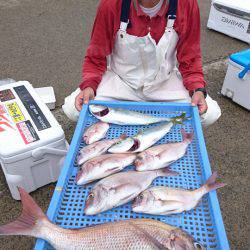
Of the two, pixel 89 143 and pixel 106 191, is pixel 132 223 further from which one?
pixel 89 143

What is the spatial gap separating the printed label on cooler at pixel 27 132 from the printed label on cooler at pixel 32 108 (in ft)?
0.15

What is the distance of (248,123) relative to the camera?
3.04m

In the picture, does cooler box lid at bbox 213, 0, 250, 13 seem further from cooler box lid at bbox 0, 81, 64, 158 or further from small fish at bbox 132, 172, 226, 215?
small fish at bbox 132, 172, 226, 215

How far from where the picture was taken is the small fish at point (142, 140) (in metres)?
1.57

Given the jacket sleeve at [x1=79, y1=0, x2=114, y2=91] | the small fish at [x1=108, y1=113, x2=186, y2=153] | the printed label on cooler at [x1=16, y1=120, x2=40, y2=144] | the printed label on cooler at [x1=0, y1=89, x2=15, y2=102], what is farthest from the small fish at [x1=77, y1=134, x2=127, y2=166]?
the printed label on cooler at [x1=0, y1=89, x2=15, y2=102]

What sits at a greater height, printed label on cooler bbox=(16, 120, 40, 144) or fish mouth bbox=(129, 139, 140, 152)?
fish mouth bbox=(129, 139, 140, 152)

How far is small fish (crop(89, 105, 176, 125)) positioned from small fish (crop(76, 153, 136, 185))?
284 mm

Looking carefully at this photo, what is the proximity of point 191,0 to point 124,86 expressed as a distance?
74cm

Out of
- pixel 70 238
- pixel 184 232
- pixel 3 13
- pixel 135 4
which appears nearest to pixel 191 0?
pixel 135 4

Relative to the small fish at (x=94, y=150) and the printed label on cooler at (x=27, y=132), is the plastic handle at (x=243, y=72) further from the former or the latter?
the printed label on cooler at (x=27, y=132)

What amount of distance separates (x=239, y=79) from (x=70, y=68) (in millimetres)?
1913

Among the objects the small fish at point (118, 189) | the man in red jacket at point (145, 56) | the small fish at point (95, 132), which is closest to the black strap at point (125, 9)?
the man in red jacket at point (145, 56)

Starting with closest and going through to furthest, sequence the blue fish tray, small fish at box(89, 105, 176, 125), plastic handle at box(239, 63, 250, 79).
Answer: the blue fish tray → small fish at box(89, 105, 176, 125) → plastic handle at box(239, 63, 250, 79)

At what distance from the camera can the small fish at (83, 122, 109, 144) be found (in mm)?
1625
